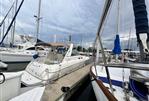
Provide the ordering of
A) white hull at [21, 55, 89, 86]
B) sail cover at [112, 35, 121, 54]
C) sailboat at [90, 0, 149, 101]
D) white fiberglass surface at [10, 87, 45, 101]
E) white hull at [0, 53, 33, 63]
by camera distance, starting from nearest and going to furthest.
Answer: sailboat at [90, 0, 149, 101] → white fiberglass surface at [10, 87, 45, 101] → sail cover at [112, 35, 121, 54] → white hull at [21, 55, 89, 86] → white hull at [0, 53, 33, 63]

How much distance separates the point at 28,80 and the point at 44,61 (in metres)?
1.72

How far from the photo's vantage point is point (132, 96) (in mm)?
Result: 2920

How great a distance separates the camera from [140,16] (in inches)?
133

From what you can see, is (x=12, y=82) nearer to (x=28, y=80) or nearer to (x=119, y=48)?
(x=28, y=80)

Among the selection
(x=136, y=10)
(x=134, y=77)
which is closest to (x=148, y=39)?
(x=136, y=10)

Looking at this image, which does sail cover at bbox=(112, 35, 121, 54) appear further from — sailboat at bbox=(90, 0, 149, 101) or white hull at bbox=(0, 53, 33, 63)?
white hull at bbox=(0, 53, 33, 63)

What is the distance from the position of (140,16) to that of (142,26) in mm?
238

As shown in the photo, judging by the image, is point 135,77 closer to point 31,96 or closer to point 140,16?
point 140,16

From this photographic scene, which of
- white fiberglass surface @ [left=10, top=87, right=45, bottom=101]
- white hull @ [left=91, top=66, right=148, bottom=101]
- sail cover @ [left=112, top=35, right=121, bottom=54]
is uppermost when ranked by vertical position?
sail cover @ [left=112, top=35, right=121, bottom=54]

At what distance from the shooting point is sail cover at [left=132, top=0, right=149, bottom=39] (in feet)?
10.8

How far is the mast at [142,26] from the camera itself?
3.28 meters

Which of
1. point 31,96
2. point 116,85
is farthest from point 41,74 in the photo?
point 116,85

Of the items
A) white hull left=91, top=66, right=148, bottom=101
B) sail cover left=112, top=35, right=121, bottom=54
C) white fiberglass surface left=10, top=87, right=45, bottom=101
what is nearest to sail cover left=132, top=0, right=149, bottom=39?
white hull left=91, top=66, right=148, bottom=101

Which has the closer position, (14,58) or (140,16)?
(140,16)
